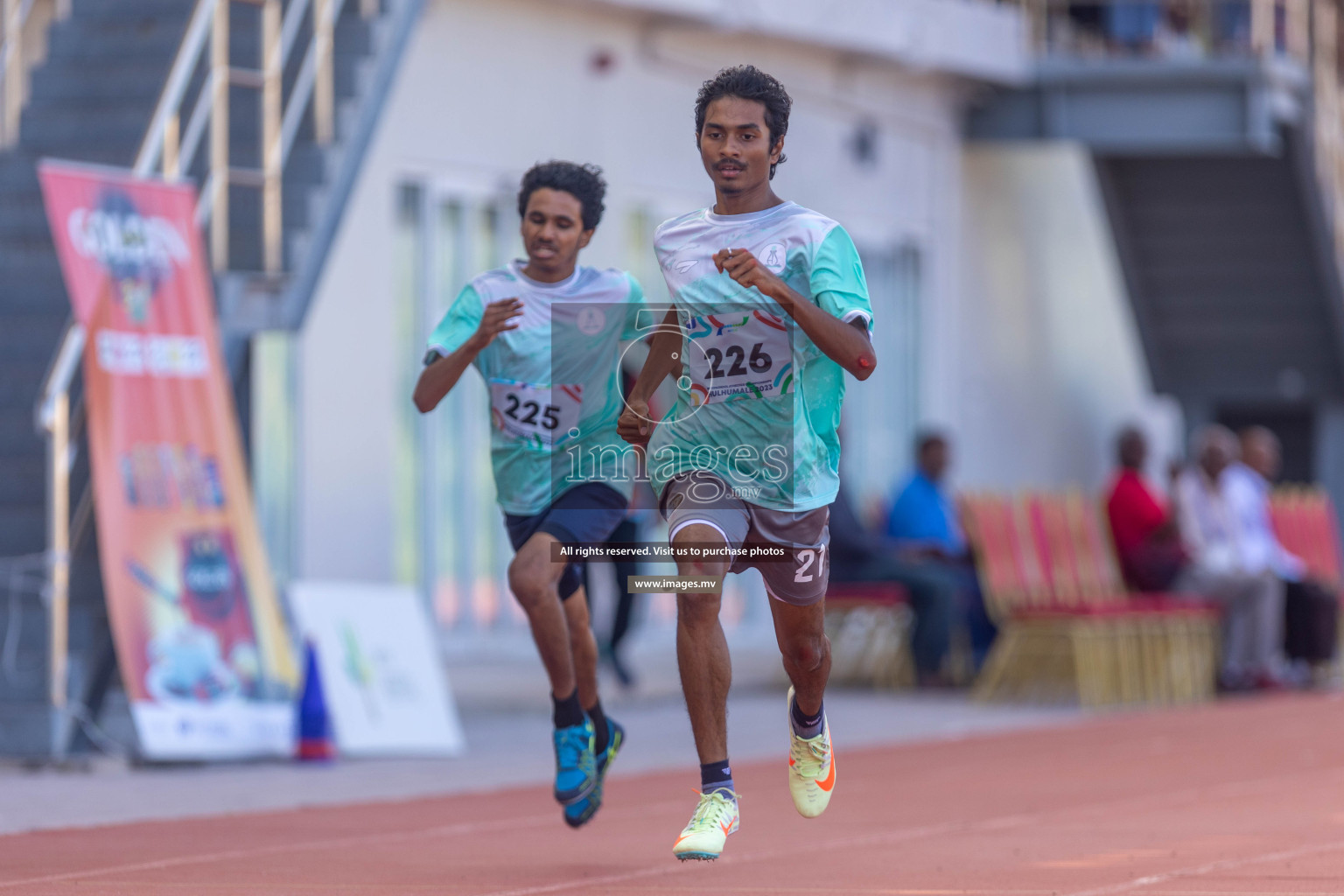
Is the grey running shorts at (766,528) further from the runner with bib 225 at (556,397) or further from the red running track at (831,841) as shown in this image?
the runner with bib 225 at (556,397)

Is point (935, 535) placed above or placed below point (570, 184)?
below

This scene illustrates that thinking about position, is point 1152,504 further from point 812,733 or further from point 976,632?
point 812,733

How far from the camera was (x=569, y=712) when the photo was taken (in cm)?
667

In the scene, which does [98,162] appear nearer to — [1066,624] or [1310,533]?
[1066,624]

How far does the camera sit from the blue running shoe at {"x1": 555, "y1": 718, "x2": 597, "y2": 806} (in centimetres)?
653

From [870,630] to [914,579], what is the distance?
29.3 inches

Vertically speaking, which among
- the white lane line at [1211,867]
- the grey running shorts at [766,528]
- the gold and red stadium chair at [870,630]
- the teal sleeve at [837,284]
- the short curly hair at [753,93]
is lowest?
the gold and red stadium chair at [870,630]

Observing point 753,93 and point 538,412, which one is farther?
point 538,412

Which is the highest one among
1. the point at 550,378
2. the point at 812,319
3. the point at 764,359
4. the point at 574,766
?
the point at 812,319

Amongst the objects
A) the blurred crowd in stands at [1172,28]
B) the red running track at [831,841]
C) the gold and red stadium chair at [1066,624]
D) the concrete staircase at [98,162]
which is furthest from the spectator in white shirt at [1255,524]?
the concrete staircase at [98,162]

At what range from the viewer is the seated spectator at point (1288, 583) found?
1479 centimetres

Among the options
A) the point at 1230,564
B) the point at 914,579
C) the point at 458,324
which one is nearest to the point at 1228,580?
the point at 1230,564

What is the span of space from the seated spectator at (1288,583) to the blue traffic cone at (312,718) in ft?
23.6

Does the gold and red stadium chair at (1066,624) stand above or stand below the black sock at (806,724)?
below
